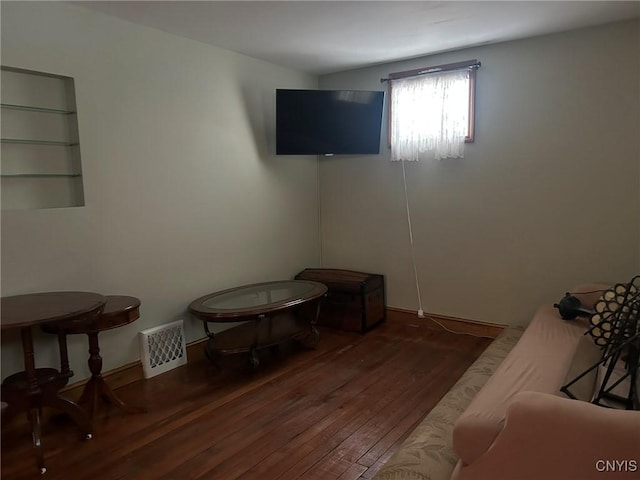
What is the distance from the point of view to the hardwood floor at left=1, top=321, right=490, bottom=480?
7.00 feet

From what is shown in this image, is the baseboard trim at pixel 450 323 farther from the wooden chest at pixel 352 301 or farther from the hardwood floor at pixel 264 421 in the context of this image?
the hardwood floor at pixel 264 421

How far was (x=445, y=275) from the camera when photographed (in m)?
3.96

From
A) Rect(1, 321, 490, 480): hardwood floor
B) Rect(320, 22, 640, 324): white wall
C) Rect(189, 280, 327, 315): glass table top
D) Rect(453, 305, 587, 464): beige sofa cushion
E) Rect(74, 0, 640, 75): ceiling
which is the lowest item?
Rect(1, 321, 490, 480): hardwood floor

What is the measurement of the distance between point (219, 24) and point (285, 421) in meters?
2.57

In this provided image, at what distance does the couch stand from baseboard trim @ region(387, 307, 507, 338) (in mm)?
1366

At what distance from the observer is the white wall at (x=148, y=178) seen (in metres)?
2.54

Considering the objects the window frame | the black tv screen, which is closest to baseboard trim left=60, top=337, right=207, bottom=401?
the black tv screen

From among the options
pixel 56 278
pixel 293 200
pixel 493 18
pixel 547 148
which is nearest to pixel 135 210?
pixel 56 278

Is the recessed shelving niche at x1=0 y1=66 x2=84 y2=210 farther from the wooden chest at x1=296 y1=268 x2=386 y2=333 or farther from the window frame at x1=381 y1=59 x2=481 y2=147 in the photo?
the window frame at x1=381 y1=59 x2=481 y2=147

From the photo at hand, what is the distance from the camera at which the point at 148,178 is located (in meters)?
3.09

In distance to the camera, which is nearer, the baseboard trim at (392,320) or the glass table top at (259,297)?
the baseboard trim at (392,320)

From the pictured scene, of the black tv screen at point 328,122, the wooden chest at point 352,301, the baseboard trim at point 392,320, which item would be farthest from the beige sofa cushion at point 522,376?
the black tv screen at point 328,122

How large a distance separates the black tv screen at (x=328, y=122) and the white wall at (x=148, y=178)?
0.29m

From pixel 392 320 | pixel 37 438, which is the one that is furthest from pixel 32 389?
pixel 392 320
